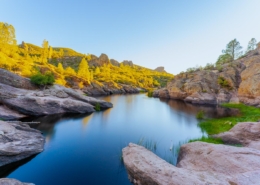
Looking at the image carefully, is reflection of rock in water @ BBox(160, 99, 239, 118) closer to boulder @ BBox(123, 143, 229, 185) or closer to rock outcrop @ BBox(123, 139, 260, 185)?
rock outcrop @ BBox(123, 139, 260, 185)

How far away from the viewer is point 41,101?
87.5ft

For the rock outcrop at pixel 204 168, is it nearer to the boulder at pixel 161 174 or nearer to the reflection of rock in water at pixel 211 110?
the boulder at pixel 161 174

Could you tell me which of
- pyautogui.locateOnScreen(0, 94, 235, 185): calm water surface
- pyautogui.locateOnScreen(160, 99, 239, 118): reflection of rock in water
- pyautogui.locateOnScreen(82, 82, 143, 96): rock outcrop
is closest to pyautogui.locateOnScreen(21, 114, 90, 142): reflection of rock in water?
pyautogui.locateOnScreen(0, 94, 235, 185): calm water surface

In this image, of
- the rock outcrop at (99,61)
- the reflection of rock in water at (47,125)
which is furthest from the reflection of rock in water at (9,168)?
the rock outcrop at (99,61)

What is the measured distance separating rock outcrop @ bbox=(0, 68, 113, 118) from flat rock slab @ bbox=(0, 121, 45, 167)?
11604 mm

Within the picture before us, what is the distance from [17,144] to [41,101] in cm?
1694

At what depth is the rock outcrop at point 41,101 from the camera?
23875 mm

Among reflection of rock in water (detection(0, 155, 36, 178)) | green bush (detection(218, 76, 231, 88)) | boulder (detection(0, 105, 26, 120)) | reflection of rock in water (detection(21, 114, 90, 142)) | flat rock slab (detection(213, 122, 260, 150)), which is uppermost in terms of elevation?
green bush (detection(218, 76, 231, 88))

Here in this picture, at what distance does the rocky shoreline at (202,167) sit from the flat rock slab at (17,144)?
9055mm

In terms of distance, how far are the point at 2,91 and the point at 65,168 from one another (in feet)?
72.1

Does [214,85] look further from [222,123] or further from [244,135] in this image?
[244,135]

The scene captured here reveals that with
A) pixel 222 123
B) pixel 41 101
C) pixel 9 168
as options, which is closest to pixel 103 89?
pixel 41 101

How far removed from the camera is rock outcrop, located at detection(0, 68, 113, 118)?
78.3 ft

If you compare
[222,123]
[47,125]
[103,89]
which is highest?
[103,89]
